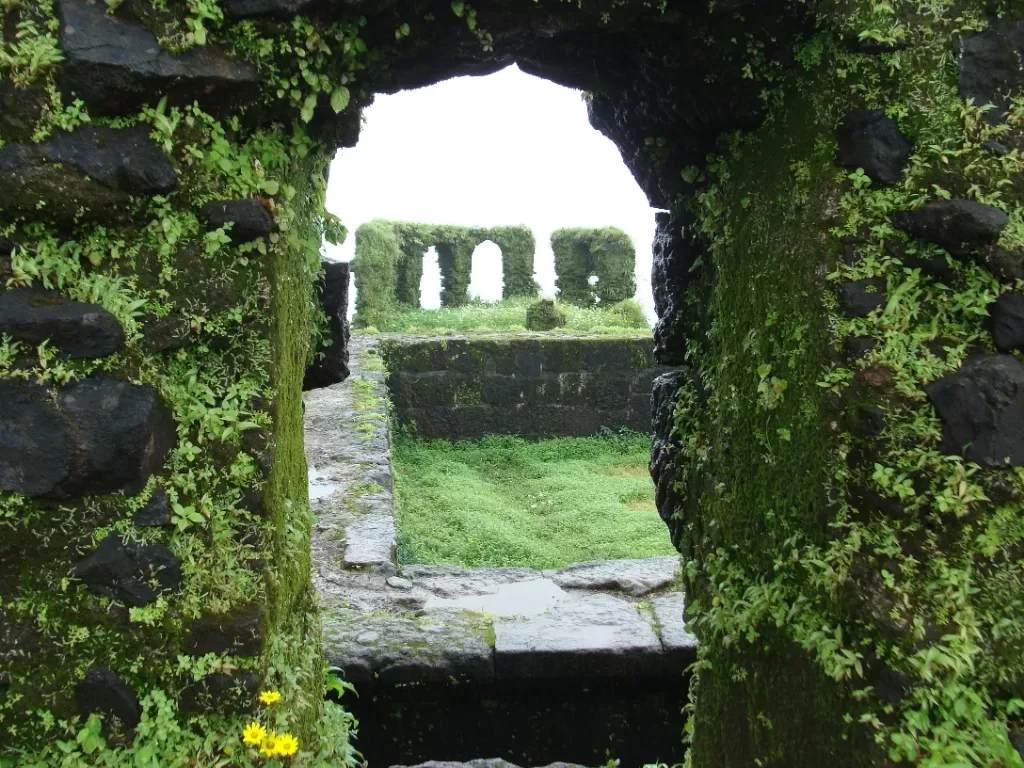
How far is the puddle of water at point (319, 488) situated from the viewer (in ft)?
17.7

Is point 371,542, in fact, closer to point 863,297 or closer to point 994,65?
point 863,297

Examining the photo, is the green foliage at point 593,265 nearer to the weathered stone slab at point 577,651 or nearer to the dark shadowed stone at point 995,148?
the weathered stone slab at point 577,651

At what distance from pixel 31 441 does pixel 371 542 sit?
3.12 m

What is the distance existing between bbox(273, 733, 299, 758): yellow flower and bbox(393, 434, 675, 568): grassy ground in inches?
156

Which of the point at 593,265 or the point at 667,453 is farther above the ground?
the point at 593,265

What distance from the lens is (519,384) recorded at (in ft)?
33.3

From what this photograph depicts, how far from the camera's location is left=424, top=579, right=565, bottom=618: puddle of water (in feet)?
13.8

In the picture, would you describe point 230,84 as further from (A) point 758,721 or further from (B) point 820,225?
(A) point 758,721

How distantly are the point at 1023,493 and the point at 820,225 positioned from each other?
75 centimetres

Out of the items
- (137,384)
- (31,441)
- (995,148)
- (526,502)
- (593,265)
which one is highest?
(995,148)

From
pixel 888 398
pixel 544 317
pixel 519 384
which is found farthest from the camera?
pixel 544 317

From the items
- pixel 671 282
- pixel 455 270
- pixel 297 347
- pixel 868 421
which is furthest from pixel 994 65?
pixel 455 270

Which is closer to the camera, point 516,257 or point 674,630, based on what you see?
point 674,630

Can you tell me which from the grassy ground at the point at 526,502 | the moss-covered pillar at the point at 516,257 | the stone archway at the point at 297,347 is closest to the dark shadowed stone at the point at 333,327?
the stone archway at the point at 297,347
